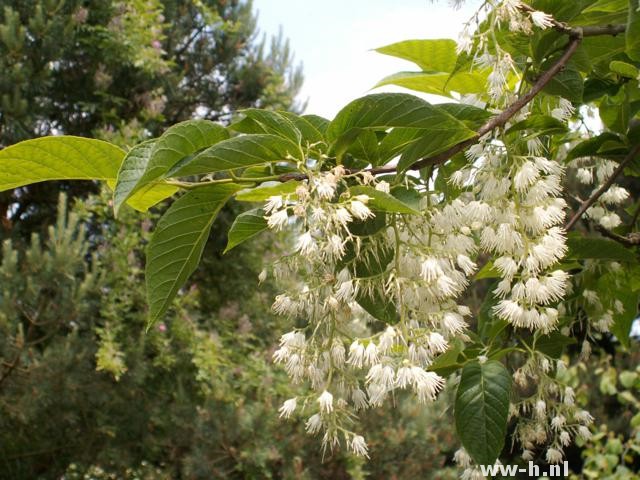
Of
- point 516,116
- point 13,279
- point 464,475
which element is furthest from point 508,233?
point 13,279

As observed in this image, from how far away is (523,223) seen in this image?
57cm

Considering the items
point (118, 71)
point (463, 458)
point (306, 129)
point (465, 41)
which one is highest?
point (118, 71)

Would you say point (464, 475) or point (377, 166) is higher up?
point (377, 166)

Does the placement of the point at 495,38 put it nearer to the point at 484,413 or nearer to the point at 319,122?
the point at 319,122

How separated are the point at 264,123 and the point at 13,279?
2.90 meters

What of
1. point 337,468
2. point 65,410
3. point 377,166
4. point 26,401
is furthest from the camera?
point 337,468

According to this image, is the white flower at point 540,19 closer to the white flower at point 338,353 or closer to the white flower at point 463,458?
the white flower at point 338,353

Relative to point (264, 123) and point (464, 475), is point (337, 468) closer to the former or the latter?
point (464, 475)

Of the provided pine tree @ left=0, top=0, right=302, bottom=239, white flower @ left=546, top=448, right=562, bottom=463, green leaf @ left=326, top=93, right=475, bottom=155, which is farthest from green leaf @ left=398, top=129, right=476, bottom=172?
pine tree @ left=0, top=0, right=302, bottom=239

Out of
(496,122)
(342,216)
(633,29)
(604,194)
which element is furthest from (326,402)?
(604,194)

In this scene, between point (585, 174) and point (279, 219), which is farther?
point (585, 174)

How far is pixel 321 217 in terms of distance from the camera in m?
0.48

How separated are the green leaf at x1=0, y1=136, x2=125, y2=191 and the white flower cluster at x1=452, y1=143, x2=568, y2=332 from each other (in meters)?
0.30

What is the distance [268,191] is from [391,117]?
0.13 metres
